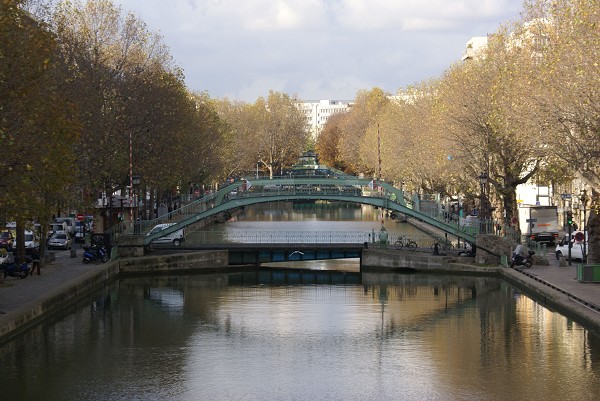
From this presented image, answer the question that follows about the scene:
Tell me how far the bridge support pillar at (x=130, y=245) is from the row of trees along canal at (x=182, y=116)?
407cm

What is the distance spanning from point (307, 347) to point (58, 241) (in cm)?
4119

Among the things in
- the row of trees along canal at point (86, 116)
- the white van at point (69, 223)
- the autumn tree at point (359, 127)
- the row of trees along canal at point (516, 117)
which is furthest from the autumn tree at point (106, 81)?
the autumn tree at point (359, 127)

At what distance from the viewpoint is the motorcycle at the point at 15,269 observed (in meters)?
53.1

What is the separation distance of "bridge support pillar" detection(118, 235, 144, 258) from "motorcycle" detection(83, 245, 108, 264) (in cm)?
358

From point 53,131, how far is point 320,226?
227ft

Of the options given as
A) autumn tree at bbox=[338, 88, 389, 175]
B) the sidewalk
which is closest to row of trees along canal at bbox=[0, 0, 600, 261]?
the sidewalk

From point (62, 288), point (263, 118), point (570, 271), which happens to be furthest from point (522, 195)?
point (263, 118)

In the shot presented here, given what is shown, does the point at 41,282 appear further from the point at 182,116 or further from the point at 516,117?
the point at 182,116

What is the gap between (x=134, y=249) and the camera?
68.6 meters

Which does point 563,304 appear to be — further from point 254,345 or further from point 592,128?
point 254,345

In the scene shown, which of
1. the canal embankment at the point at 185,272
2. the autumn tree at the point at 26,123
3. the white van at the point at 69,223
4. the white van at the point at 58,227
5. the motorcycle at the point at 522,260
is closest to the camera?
the autumn tree at the point at 26,123

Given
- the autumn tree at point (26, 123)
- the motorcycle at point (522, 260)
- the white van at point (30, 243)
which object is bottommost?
the motorcycle at point (522, 260)

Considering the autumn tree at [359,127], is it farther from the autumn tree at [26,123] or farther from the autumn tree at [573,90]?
the autumn tree at [26,123]

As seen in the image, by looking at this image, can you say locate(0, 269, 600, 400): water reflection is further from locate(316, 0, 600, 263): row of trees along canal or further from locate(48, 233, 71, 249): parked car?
locate(48, 233, 71, 249): parked car
